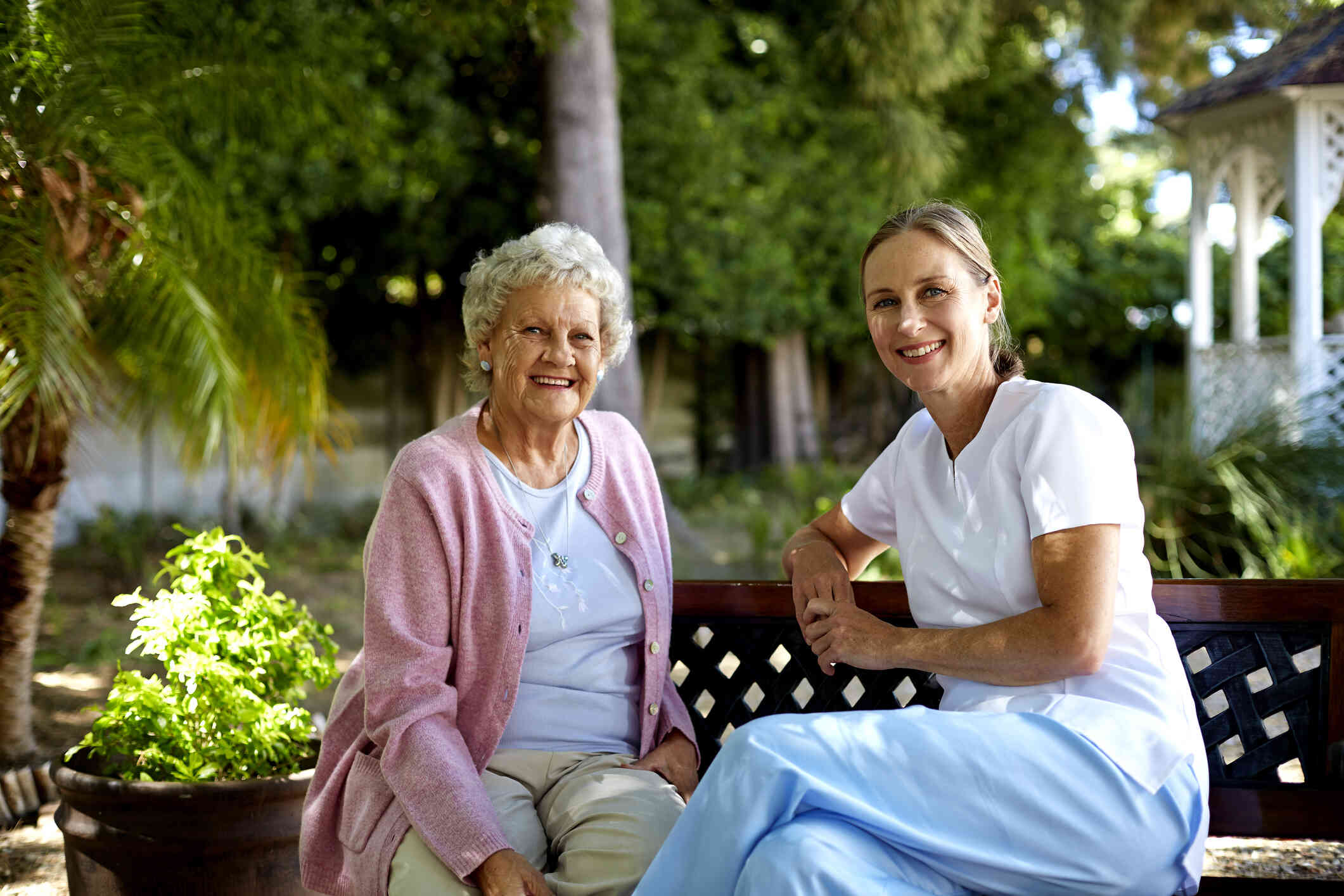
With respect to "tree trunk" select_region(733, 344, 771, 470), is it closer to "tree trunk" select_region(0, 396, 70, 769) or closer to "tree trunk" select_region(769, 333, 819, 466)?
"tree trunk" select_region(769, 333, 819, 466)

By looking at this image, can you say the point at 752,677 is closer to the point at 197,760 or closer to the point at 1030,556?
the point at 1030,556

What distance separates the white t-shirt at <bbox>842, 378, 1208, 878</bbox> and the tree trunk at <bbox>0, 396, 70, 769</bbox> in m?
3.35

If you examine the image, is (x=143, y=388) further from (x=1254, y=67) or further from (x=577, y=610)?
(x=1254, y=67)

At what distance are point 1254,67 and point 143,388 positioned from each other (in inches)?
322

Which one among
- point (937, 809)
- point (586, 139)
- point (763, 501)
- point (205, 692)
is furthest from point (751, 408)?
point (937, 809)

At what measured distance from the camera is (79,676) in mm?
6336

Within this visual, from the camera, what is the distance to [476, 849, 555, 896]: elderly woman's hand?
2090 mm

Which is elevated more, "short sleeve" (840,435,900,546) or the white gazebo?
the white gazebo

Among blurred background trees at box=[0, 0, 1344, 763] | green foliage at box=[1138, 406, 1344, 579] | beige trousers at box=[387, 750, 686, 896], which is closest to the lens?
beige trousers at box=[387, 750, 686, 896]

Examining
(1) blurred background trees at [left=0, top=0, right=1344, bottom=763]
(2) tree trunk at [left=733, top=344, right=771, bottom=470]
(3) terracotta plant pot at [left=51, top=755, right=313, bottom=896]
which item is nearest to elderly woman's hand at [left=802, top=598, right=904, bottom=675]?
(1) blurred background trees at [left=0, top=0, right=1344, bottom=763]

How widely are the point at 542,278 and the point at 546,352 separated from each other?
16cm

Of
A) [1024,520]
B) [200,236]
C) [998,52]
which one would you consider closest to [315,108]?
[200,236]

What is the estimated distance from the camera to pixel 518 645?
2.35 m

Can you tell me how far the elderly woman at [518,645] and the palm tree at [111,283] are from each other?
1810 millimetres
